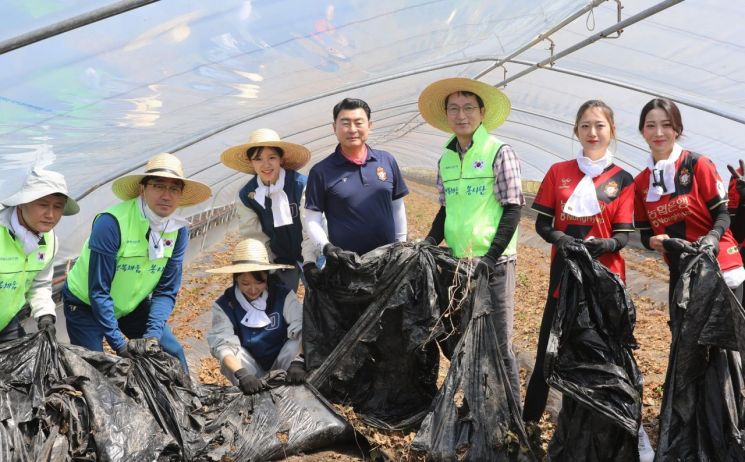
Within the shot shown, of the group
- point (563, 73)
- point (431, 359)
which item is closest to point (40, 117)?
point (431, 359)

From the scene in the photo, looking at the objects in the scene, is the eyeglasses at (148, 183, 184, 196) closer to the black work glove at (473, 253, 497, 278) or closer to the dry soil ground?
the dry soil ground

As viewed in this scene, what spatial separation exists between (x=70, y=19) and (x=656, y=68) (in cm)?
577

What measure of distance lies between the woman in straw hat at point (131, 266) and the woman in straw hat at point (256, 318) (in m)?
0.31

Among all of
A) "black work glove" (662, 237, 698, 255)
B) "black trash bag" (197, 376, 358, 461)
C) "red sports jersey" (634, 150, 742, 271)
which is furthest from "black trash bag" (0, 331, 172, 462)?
"red sports jersey" (634, 150, 742, 271)

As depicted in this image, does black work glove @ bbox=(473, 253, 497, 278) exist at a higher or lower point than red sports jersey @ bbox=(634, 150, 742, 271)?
lower

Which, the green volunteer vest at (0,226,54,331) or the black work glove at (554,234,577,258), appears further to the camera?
the green volunteer vest at (0,226,54,331)

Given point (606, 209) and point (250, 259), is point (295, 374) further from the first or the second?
point (606, 209)

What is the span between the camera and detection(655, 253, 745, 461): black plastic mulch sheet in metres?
2.82

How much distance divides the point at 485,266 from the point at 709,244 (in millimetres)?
951

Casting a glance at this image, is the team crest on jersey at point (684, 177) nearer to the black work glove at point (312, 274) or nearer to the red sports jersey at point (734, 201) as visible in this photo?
the red sports jersey at point (734, 201)

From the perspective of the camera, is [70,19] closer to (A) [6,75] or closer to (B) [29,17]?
(B) [29,17]

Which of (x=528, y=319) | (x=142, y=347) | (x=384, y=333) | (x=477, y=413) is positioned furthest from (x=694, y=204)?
(x=528, y=319)

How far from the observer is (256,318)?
3877 mm

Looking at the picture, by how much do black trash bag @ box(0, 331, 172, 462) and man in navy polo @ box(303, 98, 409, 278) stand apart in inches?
42.8
